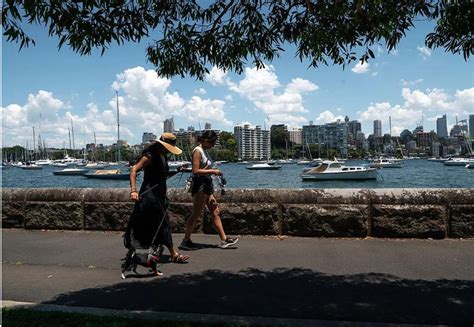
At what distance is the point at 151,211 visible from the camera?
588cm

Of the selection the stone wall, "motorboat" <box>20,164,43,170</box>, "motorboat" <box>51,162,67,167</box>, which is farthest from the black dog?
"motorboat" <box>51,162,67,167</box>

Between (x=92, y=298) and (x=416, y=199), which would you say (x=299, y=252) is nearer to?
(x=416, y=199)

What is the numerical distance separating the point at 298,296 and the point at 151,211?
222 cm

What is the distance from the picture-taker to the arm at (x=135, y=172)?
18.5ft

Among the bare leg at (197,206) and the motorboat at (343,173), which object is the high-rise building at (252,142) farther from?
the bare leg at (197,206)

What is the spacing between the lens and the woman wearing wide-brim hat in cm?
581

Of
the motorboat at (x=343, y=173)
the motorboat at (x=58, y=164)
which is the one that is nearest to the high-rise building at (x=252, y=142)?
the motorboat at (x=58, y=164)

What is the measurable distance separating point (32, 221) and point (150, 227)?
162 inches

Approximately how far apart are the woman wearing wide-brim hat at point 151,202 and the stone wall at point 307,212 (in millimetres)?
2021

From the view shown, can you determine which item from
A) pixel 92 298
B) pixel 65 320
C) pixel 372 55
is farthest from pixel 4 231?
pixel 372 55

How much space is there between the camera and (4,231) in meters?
8.72

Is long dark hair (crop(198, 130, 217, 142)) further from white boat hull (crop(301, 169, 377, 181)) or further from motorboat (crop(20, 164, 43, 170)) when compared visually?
motorboat (crop(20, 164, 43, 170))

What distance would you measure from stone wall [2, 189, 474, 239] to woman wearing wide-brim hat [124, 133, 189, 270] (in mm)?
2021

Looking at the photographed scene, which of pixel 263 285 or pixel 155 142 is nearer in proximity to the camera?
pixel 263 285
